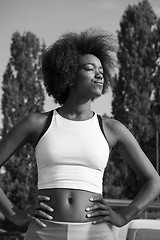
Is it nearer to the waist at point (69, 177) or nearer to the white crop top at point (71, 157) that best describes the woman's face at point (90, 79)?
the white crop top at point (71, 157)

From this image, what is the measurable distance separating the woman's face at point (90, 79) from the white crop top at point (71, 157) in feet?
0.56

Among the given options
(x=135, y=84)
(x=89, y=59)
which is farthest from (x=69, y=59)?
(x=135, y=84)

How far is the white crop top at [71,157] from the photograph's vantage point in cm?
315

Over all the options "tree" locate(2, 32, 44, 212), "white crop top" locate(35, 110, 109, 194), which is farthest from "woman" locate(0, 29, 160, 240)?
"tree" locate(2, 32, 44, 212)

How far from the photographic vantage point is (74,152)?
315 cm

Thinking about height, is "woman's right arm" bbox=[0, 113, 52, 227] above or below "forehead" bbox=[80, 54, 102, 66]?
below

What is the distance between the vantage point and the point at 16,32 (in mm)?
43906

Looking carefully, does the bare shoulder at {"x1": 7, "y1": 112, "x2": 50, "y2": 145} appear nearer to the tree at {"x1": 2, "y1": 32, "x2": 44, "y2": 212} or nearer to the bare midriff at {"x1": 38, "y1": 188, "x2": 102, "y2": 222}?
the bare midriff at {"x1": 38, "y1": 188, "x2": 102, "y2": 222}

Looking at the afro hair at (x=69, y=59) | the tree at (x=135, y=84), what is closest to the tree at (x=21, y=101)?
the tree at (x=135, y=84)

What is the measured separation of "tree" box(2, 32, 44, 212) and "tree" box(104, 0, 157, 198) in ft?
14.0

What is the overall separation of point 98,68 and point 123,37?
39.3 metres

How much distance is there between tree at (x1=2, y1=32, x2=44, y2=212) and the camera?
40375 mm

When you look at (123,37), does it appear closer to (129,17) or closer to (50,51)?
(129,17)

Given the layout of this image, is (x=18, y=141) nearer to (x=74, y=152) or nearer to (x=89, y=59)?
(x=74, y=152)
